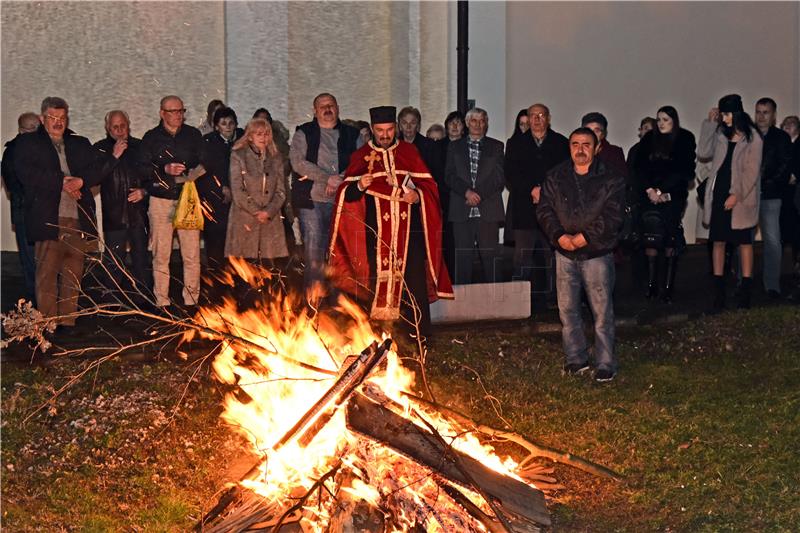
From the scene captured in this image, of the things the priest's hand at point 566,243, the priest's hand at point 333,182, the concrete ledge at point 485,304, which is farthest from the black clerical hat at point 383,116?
the concrete ledge at point 485,304

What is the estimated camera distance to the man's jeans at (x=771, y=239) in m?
14.0

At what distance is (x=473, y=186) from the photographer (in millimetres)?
13609

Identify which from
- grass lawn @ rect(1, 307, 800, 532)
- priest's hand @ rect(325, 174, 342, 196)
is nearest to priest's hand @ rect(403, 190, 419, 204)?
priest's hand @ rect(325, 174, 342, 196)

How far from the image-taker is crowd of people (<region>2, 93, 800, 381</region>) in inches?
409

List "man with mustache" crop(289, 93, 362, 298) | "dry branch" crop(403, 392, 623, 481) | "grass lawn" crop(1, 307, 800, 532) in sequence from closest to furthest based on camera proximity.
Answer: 1. "grass lawn" crop(1, 307, 800, 532)
2. "dry branch" crop(403, 392, 623, 481)
3. "man with mustache" crop(289, 93, 362, 298)

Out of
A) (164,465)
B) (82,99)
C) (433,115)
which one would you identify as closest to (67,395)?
(164,465)

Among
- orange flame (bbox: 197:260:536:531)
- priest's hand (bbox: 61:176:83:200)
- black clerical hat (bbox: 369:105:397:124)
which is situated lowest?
orange flame (bbox: 197:260:536:531)

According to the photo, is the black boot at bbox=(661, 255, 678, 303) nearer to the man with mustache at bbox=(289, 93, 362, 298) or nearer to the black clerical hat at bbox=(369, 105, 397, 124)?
the man with mustache at bbox=(289, 93, 362, 298)

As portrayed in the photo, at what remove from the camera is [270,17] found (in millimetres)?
16750

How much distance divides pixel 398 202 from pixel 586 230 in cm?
170

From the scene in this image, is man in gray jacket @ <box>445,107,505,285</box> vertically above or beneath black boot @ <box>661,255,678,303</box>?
above

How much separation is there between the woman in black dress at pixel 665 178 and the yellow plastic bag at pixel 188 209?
4.49m

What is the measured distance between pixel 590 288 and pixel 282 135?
4537 millimetres

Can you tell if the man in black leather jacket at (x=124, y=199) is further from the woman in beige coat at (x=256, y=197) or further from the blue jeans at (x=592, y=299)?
the blue jeans at (x=592, y=299)
